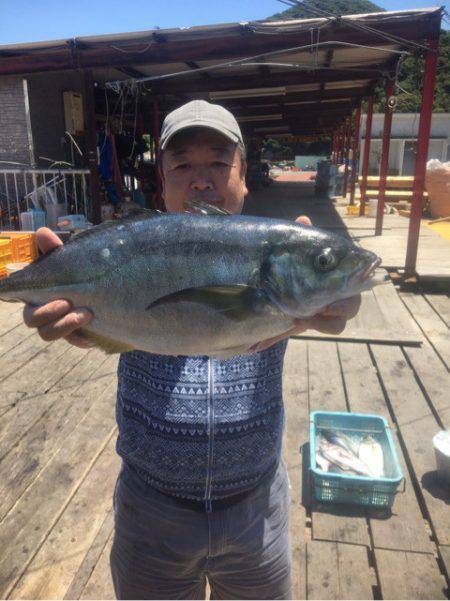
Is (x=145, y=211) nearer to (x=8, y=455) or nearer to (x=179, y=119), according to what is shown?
(x=179, y=119)

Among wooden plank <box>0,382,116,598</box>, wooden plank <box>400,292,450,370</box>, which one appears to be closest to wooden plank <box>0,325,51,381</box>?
wooden plank <box>0,382,116,598</box>

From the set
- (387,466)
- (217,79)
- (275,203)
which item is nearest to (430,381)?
(387,466)

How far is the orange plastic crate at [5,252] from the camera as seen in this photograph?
Result: 746 cm

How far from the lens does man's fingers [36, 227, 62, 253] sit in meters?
1.58

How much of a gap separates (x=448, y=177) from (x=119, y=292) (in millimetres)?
16733

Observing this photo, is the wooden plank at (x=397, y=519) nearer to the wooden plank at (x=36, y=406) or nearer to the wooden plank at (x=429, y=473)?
the wooden plank at (x=429, y=473)

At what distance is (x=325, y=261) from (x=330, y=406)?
9.40 ft

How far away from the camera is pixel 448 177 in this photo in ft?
51.3

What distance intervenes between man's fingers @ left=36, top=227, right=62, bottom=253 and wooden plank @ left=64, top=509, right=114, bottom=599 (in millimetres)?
1881

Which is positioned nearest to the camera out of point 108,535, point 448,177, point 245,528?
point 245,528

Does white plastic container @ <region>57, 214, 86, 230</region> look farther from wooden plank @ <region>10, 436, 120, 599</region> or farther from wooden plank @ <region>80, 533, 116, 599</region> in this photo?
wooden plank @ <region>80, 533, 116, 599</region>

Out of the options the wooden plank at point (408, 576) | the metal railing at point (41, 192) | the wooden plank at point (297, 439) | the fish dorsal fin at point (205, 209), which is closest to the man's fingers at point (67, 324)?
the fish dorsal fin at point (205, 209)

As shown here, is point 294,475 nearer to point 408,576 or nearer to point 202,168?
point 408,576

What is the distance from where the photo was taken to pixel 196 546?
1642 millimetres
